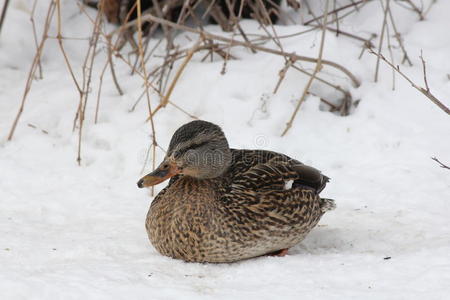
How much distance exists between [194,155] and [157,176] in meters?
0.25

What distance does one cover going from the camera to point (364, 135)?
542cm

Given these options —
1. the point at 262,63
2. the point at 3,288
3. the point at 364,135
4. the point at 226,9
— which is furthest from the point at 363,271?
the point at 226,9

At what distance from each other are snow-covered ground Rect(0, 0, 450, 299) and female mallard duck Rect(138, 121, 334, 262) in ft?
0.39

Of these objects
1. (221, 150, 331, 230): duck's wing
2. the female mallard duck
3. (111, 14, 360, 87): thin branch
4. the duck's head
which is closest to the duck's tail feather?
(221, 150, 331, 230): duck's wing

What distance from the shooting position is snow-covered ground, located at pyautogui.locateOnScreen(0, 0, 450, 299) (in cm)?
335

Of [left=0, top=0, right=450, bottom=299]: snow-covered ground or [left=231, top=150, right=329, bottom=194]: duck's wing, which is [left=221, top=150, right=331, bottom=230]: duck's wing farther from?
[left=0, top=0, right=450, bottom=299]: snow-covered ground

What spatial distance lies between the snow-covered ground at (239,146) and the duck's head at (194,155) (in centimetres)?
49

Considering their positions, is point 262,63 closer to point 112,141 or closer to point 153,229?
point 112,141

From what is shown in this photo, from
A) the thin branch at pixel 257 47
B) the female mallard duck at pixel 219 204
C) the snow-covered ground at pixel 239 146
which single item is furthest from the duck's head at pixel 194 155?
the thin branch at pixel 257 47

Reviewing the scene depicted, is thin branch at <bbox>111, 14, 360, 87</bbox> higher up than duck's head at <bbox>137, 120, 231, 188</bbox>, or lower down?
higher up

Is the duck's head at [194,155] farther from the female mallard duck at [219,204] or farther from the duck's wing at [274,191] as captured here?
the duck's wing at [274,191]

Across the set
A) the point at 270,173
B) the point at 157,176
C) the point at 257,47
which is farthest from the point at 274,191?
the point at 257,47

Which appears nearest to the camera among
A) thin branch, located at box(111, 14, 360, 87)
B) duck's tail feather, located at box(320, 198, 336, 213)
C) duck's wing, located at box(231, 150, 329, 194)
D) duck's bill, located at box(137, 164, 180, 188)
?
duck's bill, located at box(137, 164, 180, 188)

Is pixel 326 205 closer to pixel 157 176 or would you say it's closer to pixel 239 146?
pixel 157 176
